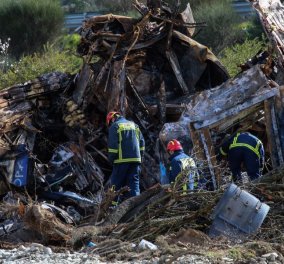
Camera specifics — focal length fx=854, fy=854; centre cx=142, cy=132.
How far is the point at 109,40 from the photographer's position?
12289mm

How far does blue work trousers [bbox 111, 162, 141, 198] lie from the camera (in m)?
10.4

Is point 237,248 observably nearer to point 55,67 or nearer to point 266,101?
point 266,101

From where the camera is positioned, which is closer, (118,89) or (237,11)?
(118,89)

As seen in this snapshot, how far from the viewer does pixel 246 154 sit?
10.1 metres

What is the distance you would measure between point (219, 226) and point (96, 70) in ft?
16.9

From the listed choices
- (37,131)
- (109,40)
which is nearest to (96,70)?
(109,40)

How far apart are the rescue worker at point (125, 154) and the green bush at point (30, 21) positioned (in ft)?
64.1

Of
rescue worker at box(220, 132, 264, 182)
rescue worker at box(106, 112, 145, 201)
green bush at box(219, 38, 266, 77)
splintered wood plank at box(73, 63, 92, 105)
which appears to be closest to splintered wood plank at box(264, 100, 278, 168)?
rescue worker at box(220, 132, 264, 182)

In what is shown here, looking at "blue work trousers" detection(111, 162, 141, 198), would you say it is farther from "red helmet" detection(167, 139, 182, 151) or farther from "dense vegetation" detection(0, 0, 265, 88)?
"dense vegetation" detection(0, 0, 265, 88)

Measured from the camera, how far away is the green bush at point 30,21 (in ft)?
97.8

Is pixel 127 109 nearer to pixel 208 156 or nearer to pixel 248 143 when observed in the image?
pixel 208 156

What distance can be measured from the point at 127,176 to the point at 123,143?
0.43 metres

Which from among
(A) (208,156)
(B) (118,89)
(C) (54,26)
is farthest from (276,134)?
(C) (54,26)

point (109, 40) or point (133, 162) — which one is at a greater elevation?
point (109, 40)
